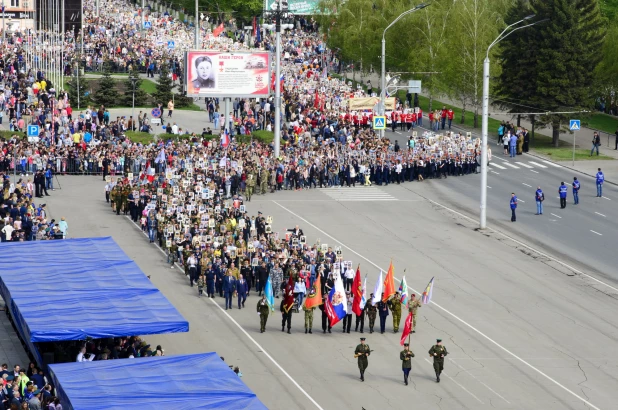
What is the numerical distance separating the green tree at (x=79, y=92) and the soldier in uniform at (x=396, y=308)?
143 feet

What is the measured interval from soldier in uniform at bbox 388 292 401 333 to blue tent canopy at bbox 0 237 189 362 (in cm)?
721

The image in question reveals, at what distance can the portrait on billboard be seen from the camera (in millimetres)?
67125

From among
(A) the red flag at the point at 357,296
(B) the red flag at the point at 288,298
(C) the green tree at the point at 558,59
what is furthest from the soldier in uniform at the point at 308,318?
(C) the green tree at the point at 558,59

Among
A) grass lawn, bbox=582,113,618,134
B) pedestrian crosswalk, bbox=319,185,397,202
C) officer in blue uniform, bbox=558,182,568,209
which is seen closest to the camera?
officer in blue uniform, bbox=558,182,568,209

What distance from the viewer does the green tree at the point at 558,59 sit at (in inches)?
2835

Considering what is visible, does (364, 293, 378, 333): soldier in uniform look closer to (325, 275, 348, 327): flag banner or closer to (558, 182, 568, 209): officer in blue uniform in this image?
(325, 275, 348, 327): flag banner

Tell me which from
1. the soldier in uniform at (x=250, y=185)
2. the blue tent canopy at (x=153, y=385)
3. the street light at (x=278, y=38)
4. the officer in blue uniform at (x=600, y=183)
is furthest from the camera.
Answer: the street light at (x=278, y=38)

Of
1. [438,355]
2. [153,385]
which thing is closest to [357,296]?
[438,355]

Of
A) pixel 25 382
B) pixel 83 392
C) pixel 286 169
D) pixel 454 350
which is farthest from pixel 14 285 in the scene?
pixel 286 169

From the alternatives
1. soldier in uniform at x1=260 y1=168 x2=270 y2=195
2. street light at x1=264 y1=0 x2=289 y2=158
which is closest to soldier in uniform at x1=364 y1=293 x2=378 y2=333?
soldier in uniform at x1=260 y1=168 x2=270 y2=195

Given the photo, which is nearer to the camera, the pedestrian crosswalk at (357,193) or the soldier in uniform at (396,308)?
the soldier in uniform at (396,308)

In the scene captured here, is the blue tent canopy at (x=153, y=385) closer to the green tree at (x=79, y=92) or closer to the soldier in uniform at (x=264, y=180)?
the soldier in uniform at (x=264, y=180)

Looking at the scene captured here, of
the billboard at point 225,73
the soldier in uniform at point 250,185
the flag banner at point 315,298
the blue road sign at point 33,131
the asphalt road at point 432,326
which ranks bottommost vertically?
the asphalt road at point 432,326

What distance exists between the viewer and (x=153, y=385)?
25719 millimetres
